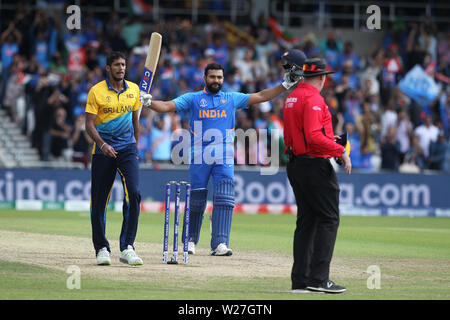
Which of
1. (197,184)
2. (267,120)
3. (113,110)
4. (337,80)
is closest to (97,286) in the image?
(113,110)

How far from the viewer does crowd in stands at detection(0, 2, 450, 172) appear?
24672mm

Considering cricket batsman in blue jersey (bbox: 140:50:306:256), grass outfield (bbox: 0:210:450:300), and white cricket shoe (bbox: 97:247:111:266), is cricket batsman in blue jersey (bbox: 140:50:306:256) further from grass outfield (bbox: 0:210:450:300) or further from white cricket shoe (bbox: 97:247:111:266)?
white cricket shoe (bbox: 97:247:111:266)

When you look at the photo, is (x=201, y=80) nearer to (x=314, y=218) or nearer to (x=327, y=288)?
(x=314, y=218)

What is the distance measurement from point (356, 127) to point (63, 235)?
12560mm

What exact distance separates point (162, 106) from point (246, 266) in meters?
2.47

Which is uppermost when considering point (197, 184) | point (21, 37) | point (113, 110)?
point (21, 37)

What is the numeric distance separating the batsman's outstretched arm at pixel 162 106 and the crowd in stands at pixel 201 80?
11324 mm

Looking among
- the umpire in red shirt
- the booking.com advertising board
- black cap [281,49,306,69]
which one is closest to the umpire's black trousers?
the umpire in red shirt

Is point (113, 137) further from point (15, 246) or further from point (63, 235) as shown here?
point (63, 235)

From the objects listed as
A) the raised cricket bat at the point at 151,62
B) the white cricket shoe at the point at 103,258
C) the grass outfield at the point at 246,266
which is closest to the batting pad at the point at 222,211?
the grass outfield at the point at 246,266

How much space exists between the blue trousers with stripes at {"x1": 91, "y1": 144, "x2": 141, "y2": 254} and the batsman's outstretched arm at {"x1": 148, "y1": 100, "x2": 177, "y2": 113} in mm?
951

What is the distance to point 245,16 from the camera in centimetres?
3145

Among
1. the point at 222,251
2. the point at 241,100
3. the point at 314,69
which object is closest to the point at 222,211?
the point at 222,251

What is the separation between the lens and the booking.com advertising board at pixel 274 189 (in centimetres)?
2372
